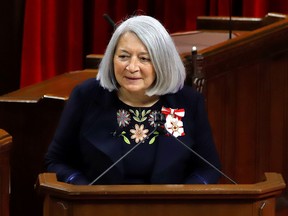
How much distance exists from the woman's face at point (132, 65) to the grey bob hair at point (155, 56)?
13 mm

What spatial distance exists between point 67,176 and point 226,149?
41.7 inches

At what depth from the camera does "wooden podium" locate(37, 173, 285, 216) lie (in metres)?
1.95

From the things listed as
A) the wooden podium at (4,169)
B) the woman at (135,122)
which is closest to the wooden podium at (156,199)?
the wooden podium at (4,169)

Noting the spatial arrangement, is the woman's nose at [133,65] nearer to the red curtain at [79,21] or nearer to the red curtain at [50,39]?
the red curtain at [79,21]

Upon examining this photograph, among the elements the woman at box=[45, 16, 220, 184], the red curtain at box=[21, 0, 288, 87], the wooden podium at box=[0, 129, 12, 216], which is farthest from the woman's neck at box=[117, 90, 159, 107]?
the red curtain at box=[21, 0, 288, 87]

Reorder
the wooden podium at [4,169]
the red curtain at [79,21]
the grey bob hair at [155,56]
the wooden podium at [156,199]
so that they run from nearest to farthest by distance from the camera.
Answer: the wooden podium at [156,199], the wooden podium at [4,169], the grey bob hair at [155,56], the red curtain at [79,21]

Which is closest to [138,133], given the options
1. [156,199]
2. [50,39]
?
[156,199]

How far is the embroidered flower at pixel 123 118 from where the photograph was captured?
2.32m

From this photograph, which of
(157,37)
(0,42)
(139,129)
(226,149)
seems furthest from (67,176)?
(0,42)

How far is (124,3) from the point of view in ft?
16.5

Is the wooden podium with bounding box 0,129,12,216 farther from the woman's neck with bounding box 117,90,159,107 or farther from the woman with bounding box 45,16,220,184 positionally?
the woman's neck with bounding box 117,90,159,107

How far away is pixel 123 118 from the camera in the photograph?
233 cm

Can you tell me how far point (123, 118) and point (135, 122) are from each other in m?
0.03

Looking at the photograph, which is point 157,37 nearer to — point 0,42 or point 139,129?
point 139,129
